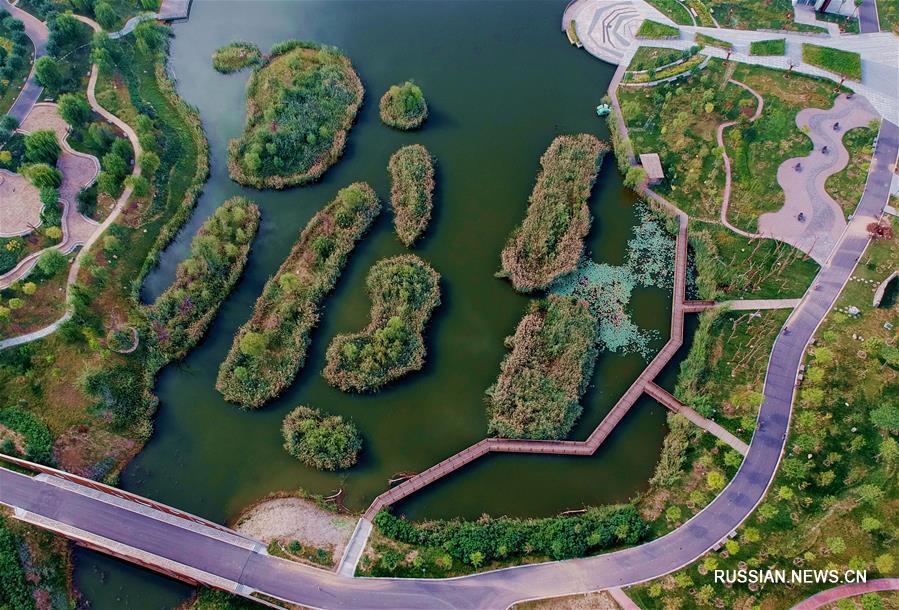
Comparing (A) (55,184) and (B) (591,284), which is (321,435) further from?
(A) (55,184)

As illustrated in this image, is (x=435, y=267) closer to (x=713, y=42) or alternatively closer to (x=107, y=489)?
A: (x=107, y=489)

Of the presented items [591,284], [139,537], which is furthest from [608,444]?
[139,537]

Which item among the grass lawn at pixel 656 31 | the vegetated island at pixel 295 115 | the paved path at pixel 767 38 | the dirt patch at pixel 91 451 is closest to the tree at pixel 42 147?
the vegetated island at pixel 295 115

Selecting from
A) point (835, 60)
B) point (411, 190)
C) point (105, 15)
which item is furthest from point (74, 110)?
point (835, 60)

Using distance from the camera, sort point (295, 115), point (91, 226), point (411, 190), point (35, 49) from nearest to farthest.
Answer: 1. point (91, 226)
2. point (411, 190)
3. point (295, 115)
4. point (35, 49)

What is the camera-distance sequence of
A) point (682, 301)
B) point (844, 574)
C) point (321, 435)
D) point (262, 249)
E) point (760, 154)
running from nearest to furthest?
point (844, 574)
point (321, 435)
point (682, 301)
point (262, 249)
point (760, 154)

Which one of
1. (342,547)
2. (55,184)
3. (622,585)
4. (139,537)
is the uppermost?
(55,184)

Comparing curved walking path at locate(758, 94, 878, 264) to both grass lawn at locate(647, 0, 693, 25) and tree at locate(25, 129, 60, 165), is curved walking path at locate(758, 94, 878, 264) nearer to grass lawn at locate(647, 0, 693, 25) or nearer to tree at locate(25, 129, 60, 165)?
grass lawn at locate(647, 0, 693, 25)
